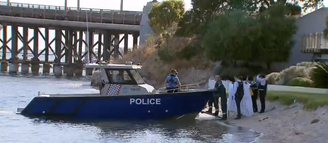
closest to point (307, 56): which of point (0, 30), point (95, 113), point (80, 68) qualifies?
point (95, 113)

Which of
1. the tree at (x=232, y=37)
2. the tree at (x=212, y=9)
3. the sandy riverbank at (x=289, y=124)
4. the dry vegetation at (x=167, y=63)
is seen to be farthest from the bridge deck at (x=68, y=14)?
Result: the sandy riverbank at (x=289, y=124)

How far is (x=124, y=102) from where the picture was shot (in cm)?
2395

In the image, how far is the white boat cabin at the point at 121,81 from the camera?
24.4 m

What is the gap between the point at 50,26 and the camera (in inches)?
3034

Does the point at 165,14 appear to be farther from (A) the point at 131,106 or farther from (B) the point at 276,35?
(A) the point at 131,106

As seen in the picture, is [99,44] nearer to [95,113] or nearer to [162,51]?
[162,51]

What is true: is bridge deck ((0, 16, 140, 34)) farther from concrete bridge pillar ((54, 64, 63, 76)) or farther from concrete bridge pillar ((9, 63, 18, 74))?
concrete bridge pillar ((9, 63, 18, 74))

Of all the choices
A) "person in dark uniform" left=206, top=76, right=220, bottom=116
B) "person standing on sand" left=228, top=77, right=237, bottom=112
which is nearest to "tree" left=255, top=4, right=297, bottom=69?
"person in dark uniform" left=206, top=76, right=220, bottom=116

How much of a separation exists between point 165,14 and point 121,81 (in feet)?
135

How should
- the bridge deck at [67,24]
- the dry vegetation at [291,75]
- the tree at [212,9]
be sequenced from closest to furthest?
the dry vegetation at [291,75]
the tree at [212,9]
the bridge deck at [67,24]

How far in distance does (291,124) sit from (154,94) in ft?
16.8

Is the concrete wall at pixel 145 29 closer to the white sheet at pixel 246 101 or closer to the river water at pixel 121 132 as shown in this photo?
the river water at pixel 121 132

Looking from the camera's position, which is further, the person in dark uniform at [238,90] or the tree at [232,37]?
the tree at [232,37]

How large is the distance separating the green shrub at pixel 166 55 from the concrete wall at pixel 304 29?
11.7m
